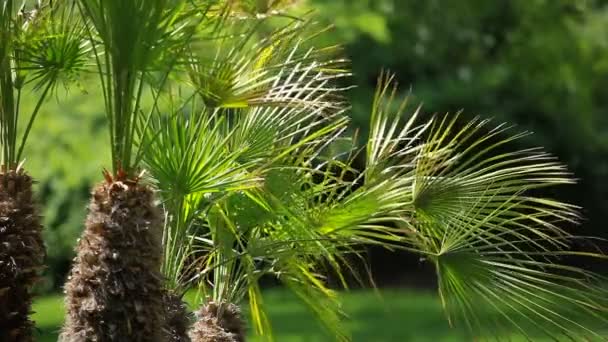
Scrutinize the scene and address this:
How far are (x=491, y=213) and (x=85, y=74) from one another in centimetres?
188

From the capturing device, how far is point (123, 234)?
4.88m

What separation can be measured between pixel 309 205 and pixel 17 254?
1.29 meters

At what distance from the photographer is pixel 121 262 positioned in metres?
4.89

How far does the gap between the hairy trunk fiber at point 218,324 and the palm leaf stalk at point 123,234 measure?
800 mm

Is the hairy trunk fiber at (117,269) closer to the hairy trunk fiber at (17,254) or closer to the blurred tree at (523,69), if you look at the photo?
the hairy trunk fiber at (17,254)

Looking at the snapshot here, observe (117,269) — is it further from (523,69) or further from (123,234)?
(523,69)

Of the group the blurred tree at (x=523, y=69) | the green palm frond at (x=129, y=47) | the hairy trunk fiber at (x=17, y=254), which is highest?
the blurred tree at (x=523, y=69)

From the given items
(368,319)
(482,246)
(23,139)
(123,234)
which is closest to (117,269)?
(123,234)

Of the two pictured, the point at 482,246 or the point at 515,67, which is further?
the point at 515,67

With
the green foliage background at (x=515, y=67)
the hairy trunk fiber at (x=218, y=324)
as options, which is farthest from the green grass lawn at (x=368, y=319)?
the hairy trunk fiber at (x=218, y=324)

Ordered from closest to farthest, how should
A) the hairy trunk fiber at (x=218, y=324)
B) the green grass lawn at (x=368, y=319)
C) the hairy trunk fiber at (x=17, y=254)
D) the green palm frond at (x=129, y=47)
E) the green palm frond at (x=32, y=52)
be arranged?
the green palm frond at (x=129, y=47) → the hairy trunk fiber at (x=17, y=254) → the green palm frond at (x=32, y=52) → the hairy trunk fiber at (x=218, y=324) → the green grass lawn at (x=368, y=319)

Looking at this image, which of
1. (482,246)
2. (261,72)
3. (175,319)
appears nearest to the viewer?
(482,246)

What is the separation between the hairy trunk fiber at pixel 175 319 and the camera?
17.9 feet

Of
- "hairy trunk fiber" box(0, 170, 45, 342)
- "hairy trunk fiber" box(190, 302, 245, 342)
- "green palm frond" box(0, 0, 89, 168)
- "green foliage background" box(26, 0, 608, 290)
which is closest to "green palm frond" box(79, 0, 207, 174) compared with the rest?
"green palm frond" box(0, 0, 89, 168)
